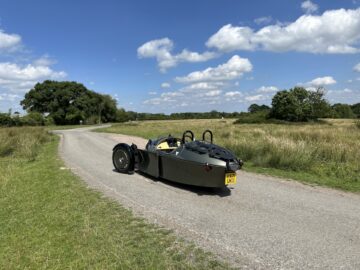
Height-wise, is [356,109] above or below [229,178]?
above

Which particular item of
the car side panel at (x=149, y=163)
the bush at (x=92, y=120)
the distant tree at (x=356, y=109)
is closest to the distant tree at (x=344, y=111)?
the distant tree at (x=356, y=109)

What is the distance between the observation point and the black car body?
25.0 feet

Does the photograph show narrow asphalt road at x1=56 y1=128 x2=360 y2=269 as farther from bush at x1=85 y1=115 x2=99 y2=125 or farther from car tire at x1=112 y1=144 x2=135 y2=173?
bush at x1=85 y1=115 x2=99 y2=125

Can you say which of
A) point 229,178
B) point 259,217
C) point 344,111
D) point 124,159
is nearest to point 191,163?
point 229,178

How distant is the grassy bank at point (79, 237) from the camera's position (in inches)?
174

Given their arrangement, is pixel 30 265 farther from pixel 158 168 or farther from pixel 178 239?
pixel 158 168

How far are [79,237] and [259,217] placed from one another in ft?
9.98

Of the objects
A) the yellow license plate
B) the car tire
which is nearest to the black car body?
the yellow license plate

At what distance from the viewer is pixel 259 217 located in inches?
243

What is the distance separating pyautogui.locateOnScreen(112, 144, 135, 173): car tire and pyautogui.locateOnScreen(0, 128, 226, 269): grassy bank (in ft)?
5.87

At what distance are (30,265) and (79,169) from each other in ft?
24.0

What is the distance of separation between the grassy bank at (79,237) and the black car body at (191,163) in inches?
70.7

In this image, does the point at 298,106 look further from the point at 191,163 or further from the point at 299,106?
the point at 191,163

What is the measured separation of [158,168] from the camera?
9039mm
